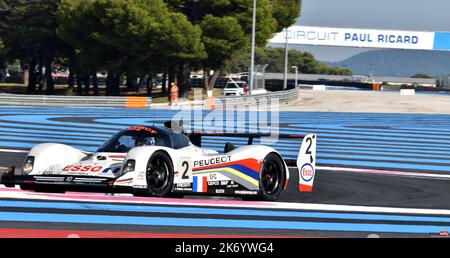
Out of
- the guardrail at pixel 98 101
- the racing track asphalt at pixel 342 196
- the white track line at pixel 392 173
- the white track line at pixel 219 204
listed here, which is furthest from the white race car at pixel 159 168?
the guardrail at pixel 98 101

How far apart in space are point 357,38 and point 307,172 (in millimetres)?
78997

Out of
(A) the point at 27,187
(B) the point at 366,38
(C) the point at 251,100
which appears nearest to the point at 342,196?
(A) the point at 27,187

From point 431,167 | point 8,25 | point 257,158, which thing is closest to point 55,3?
point 8,25

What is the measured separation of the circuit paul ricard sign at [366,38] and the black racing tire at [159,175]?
76.4m

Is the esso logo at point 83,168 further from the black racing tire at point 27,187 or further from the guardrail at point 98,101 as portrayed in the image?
the guardrail at point 98,101

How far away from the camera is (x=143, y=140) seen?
1136cm

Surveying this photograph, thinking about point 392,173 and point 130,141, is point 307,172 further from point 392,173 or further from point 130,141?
point 392,173

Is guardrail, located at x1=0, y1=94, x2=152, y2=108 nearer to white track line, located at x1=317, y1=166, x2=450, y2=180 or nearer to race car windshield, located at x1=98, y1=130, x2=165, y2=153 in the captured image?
white track line, located at x1=317, y1=166, x2=450, y2=180

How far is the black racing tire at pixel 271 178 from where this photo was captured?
11.7 m

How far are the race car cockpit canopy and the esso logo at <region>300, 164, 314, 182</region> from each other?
1868 mm

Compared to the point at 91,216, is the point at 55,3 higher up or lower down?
higher up

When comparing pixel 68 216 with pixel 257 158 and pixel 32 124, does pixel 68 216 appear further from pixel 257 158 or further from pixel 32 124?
pixel 32 124
